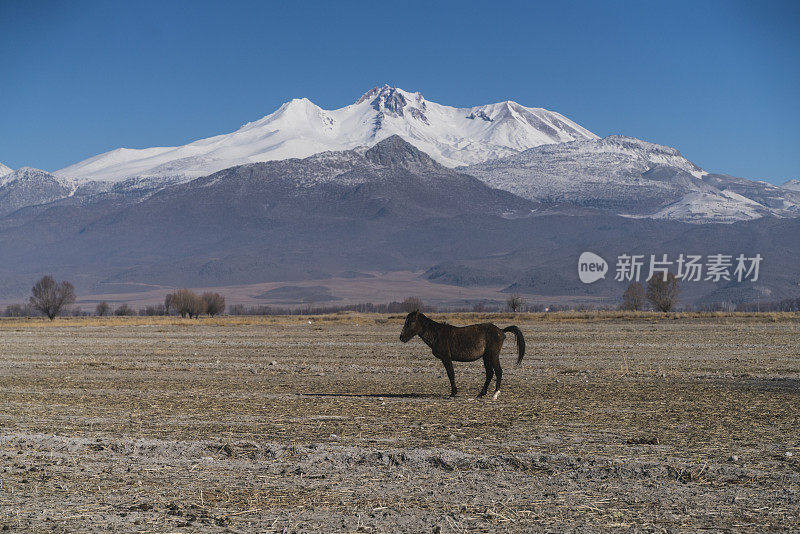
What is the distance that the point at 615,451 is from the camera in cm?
1133

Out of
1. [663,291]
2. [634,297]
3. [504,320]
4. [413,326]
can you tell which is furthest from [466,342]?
[634,297]

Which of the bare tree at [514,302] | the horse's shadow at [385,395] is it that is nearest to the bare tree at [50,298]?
the bare tree at [514,302]

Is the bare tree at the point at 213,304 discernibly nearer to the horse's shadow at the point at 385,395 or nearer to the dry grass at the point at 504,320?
the dry grass at the point at 504,320

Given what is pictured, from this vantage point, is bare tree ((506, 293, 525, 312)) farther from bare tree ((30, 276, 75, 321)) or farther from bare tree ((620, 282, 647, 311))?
bare tree ((30, 276, 75, 321))

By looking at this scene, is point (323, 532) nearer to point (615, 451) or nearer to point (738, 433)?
point (615, 451)

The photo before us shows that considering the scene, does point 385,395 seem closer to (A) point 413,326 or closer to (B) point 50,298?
(A) point 413,326

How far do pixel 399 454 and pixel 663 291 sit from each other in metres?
107

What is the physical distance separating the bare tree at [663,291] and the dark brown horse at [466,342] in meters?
98.4

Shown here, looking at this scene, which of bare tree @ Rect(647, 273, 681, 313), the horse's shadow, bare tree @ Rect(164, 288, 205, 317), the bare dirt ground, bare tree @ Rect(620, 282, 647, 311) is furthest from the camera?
bare tree @ Rect(620, 282, 647, 311)

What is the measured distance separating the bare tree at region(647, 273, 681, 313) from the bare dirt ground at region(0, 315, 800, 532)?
303 feet

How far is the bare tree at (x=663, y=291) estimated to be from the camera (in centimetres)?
11225

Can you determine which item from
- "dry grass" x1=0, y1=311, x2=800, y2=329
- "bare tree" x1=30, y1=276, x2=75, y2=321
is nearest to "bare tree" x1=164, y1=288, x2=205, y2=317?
"bare tree" x1=30, y1=276, x2=75, y2=321

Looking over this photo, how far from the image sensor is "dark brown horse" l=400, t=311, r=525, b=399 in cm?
1702

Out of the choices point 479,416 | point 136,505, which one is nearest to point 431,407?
point 479,416
